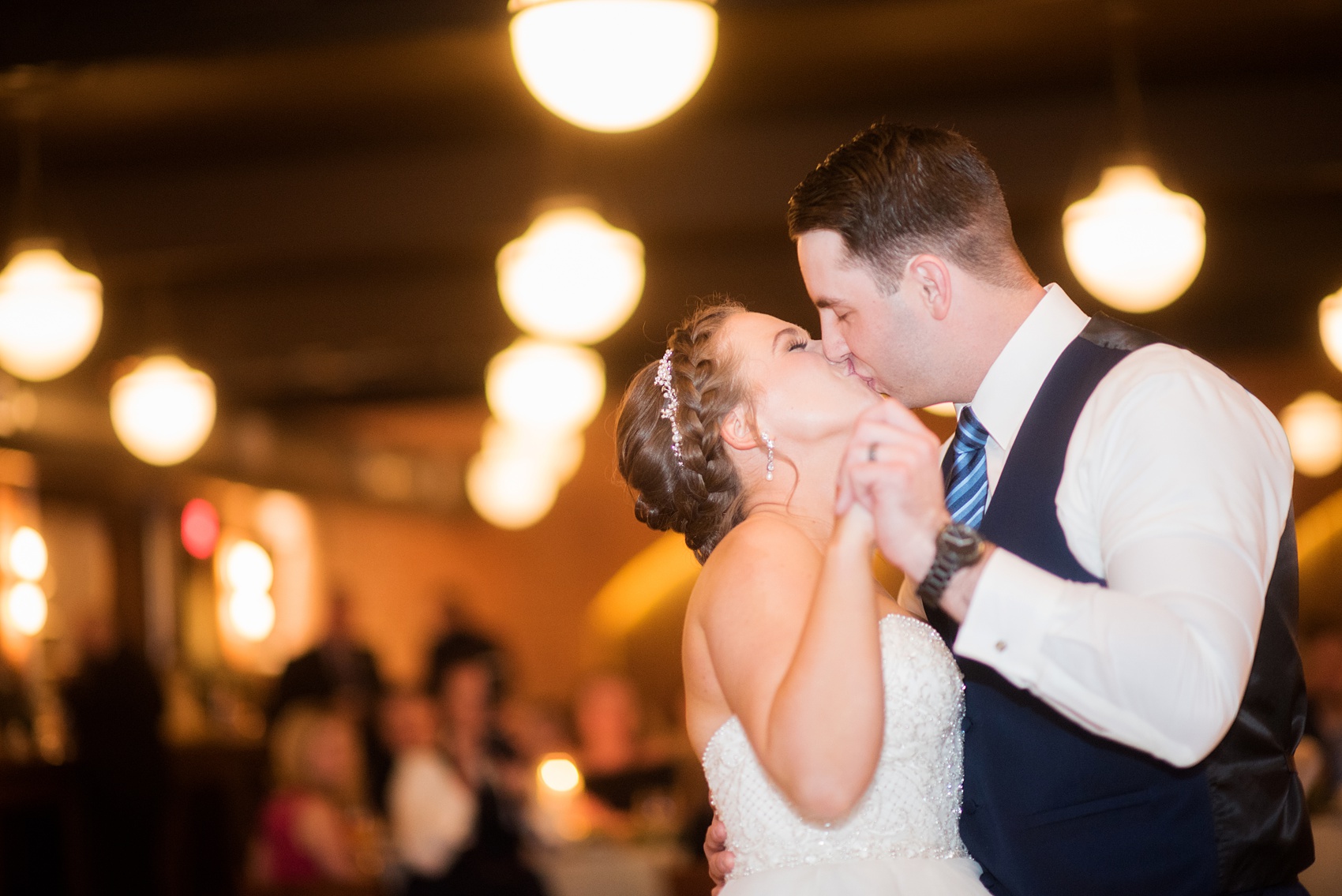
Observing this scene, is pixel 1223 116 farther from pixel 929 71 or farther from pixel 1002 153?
pixel 929 71

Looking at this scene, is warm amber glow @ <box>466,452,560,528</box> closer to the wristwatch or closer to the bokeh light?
the bokeh light

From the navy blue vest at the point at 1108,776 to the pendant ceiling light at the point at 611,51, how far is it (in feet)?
3.94

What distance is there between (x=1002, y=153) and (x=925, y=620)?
4.25m

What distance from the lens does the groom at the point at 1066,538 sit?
4.37ft

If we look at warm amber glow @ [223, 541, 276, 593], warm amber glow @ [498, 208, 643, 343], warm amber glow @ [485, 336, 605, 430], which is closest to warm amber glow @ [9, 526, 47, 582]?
warm amber glow @ [223, 541, 276, 593]

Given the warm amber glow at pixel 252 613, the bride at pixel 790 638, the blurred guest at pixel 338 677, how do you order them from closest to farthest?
the bride at pixel 790 638 → the blurred guest at pixel 338 677 → the warm amber glow at pixel 252 613

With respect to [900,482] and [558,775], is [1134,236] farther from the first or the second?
[900,482]

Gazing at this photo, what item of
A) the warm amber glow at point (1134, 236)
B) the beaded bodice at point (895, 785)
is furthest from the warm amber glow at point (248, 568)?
the beaded bodice at point (895, 785)

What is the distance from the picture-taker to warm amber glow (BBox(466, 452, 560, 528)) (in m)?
11.3

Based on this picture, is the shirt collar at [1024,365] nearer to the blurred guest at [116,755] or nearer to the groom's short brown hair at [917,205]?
the groom's short brown hair at [917,205]

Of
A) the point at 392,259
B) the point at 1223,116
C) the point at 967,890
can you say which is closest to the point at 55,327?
the point at 392,259

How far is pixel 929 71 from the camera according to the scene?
5.36 meters

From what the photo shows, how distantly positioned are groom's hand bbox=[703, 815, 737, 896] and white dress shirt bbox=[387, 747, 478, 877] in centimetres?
304

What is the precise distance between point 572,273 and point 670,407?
2.32 m
